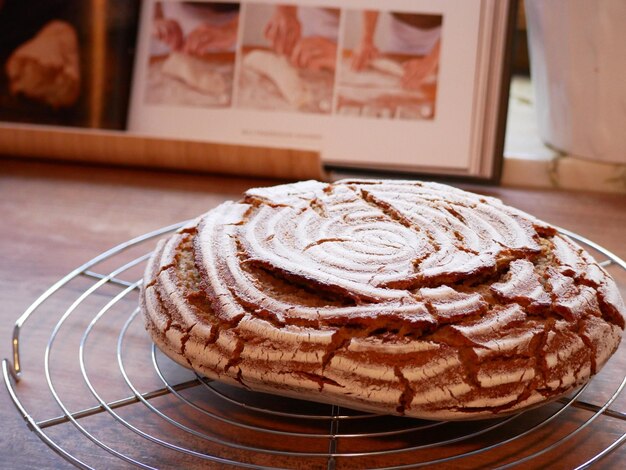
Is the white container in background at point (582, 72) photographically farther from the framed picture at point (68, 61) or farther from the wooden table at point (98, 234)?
the framed picture at point (68, 61)

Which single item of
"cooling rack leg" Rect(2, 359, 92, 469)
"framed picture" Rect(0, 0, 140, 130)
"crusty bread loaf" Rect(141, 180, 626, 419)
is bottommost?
"cooling rack leg" Rect(2, 359, 92, 469)

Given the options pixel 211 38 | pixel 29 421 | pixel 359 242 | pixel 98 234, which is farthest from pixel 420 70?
pixel 29 421

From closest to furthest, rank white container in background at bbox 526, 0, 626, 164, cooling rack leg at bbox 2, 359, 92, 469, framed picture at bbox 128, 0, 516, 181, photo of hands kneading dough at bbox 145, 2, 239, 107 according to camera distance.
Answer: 1. cooling rack leg at bbox 2, 359, 92, 469
2. white container in background at bbox 526, 0, 626, 164
3. framed picture at bbox 128, 0, 516, 181
4. photo of hands kneading dough at bbox 145, 2, 239, 107

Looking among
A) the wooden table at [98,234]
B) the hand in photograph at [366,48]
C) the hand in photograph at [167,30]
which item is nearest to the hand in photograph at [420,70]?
the hand in photograph at [366,48]

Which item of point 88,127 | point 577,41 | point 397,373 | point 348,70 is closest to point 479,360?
point 397,373

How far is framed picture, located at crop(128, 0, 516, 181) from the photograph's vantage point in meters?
2.11

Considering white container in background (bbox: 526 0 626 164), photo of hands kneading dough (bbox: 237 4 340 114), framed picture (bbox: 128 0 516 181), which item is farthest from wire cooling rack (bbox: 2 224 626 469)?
photo of hands kneading dough (bbox: 237 4 340 114)

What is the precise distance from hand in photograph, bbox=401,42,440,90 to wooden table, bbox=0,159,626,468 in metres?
0.35

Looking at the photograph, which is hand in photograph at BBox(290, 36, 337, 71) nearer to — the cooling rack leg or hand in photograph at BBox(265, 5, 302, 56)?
hand in photograph at BBox(265, 5, 302, 56)

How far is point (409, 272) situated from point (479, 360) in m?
0.16

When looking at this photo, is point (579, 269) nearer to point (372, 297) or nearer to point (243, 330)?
point (372, 297)

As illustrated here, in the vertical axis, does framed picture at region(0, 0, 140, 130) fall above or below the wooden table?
above

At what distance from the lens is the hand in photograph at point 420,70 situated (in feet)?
7.04

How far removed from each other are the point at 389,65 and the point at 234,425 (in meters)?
1.32
